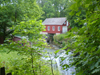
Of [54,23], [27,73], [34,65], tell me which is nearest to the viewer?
[27,73]

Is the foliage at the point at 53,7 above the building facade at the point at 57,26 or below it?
above

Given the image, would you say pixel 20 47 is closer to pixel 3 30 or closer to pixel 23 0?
pixel 3 30

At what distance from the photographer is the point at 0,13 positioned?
5.04m

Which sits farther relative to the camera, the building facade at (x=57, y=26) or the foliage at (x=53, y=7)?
the building facade at (x=57, y=26)

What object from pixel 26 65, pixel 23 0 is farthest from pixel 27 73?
pixel 23 0

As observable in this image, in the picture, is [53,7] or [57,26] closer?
[57,26]

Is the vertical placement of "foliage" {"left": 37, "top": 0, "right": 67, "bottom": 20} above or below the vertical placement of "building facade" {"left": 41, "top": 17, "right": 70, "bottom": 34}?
above

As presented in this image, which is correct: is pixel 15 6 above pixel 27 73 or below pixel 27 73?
above

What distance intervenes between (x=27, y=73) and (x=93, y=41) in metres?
1.25

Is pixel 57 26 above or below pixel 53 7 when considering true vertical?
below

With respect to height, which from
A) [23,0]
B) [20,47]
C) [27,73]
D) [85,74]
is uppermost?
[23,0]

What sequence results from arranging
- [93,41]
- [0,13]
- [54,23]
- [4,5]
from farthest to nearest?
[54,23] < [4,5] < [0,13] < [93,41]

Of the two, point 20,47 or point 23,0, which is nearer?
point 20,47

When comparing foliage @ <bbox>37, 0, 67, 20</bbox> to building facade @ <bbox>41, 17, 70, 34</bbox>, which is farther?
building facade @ <bbox>41, 17, 70, 34</bbox>
